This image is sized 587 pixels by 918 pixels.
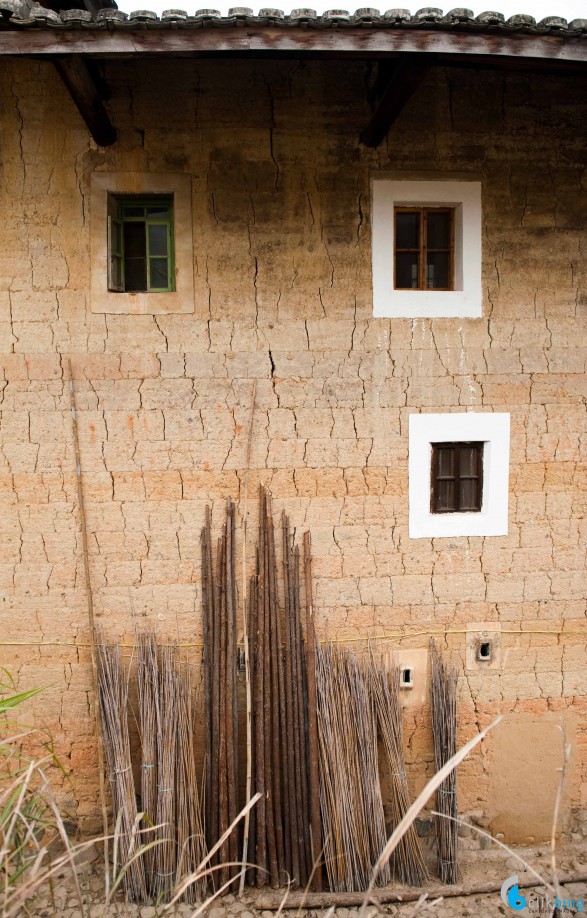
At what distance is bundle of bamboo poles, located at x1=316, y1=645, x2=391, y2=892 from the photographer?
436 centimetres

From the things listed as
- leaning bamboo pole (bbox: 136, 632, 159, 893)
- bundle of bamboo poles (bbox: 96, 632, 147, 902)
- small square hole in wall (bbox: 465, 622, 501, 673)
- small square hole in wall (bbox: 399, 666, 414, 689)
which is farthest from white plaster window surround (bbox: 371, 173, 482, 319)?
bundle of bamboo poles (bbox: 96, 632, 147, 902)

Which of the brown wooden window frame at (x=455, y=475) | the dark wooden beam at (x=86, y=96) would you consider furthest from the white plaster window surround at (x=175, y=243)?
the brown wooden window frame at (x=455, y=475)

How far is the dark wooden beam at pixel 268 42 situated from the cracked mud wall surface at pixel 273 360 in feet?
3.45

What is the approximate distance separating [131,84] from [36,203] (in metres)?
1.06

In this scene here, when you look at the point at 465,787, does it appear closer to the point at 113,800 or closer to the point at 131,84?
the point at 113,800

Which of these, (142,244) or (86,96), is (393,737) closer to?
(142,244)

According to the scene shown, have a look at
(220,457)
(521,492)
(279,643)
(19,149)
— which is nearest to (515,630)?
(521,492)

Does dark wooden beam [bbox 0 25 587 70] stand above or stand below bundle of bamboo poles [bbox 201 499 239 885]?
above

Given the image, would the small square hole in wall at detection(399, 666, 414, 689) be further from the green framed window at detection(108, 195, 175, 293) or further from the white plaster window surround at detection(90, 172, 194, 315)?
the green framed window at detection(108, 195, 175, 293)

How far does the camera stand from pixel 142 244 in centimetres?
461

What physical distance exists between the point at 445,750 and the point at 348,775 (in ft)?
2.46

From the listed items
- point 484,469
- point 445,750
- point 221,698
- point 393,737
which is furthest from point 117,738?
point 484,469

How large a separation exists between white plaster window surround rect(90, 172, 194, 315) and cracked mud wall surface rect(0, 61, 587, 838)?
2.5 inches

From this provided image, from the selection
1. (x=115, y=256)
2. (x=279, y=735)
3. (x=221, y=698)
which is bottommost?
(x=279, y=735)
